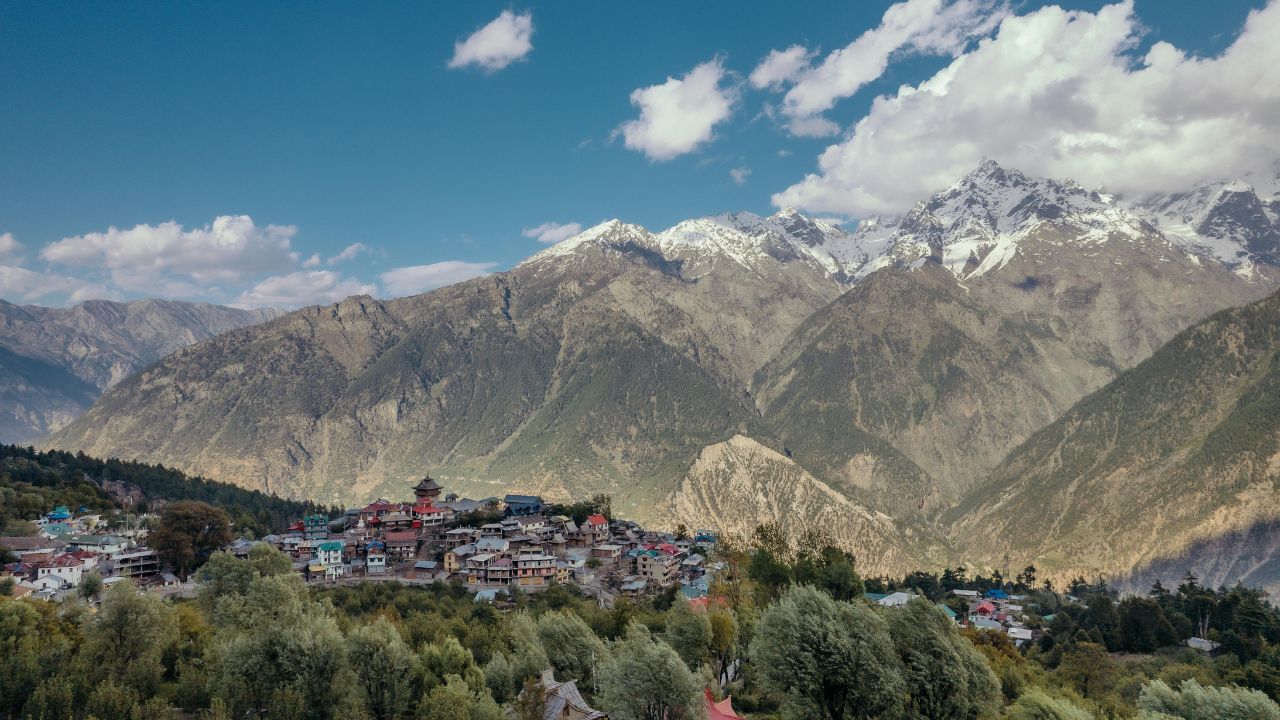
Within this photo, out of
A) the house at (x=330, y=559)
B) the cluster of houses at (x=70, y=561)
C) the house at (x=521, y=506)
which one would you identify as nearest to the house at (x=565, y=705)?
the cluster of houses at (x=70, y=561)

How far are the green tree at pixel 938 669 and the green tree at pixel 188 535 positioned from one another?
9181 cm

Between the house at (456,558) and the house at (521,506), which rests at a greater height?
the house at (521,506)

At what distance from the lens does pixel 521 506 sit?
15888 centimetres

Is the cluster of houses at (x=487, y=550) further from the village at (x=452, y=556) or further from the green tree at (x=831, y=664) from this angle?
the green tree at (x=831, y=664)

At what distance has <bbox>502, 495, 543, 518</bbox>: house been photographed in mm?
151250

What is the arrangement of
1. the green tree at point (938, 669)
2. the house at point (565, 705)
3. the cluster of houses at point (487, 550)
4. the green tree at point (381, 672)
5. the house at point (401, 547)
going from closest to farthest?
1. the green tree at point (938, 669)
2. the house at point (565, 705)
3. the green tree at point (381, 672)
4. the cluster of houses at point (487, 550)
5. the house at point (401, 547)

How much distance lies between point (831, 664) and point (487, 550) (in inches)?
2739

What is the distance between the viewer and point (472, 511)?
139375mm

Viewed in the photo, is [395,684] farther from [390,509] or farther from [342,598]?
[390,509]

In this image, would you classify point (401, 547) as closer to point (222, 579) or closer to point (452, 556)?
point (452, 556)

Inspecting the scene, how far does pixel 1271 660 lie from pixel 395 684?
309 feet

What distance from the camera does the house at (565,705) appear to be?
5488 cm

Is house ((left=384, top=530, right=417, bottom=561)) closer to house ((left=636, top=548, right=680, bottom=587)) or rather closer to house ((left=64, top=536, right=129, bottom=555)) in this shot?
house ((left=636, top=548, right=680, bottom=587))

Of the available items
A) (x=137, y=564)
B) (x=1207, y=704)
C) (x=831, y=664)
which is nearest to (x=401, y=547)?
(x=137, y=564)
